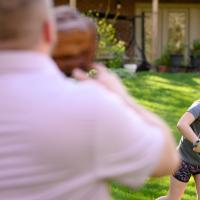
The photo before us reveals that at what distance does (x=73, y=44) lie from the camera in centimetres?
205

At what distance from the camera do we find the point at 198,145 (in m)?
5.85

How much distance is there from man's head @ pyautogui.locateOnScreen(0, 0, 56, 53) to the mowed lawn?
5671mm

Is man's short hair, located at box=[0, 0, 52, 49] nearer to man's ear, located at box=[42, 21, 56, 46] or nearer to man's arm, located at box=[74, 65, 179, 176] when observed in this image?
man's ear, located at box=[42, 21, 56, 46]

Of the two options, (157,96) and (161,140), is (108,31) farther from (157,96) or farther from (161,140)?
(161,140)

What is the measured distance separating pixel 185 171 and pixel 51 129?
16.1 ft

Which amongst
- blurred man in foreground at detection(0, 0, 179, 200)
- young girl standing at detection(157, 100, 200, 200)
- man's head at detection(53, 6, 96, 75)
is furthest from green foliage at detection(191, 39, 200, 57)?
blurred man in foreground at detection(0, 0, 179, 200)

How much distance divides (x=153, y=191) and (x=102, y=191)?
554cm

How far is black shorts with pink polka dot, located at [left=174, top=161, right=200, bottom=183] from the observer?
21.0 feet

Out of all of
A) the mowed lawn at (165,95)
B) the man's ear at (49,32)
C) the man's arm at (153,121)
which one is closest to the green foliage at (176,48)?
the mowed lawn at (165,95)

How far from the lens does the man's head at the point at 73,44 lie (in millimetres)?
2039

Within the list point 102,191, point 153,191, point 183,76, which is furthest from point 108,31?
point 102,191

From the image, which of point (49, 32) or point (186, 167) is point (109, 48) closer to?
point (186, 167)

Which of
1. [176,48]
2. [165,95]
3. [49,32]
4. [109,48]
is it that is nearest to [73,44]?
[49,32]

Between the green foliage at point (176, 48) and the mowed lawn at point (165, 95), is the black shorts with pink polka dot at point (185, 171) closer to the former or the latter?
the mowed lawn at point (165, 95)
